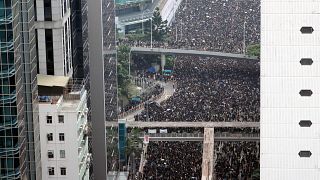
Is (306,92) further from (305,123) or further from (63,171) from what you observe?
(63,171)

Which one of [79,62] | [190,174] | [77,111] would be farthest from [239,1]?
[77,111]

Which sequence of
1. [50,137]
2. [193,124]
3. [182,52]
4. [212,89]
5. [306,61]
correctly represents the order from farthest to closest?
1. [182,52]
2. [212,89]
3. [193,124]
4. [50,137]
5. [306,61]

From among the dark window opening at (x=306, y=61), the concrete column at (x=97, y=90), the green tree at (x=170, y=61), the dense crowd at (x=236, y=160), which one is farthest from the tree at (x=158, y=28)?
the dark window opening at (x=306, y=61)

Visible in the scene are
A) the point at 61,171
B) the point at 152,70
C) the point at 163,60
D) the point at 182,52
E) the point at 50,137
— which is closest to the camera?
the point at 50,137

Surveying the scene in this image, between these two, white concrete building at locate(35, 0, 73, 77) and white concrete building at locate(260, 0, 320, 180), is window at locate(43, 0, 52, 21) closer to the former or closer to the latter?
white concrete building at locate(35, 0, 73, 77)

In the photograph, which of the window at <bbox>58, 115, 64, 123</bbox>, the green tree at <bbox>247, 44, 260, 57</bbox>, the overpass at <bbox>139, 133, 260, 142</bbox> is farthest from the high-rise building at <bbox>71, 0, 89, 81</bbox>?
the green tree at <bbox>247, 44, 260, 57</bbox>

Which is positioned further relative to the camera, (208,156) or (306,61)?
(208,156)

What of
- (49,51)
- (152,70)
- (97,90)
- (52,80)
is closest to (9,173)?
(52,80)

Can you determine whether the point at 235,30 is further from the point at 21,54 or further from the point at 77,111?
the point at 21,54
